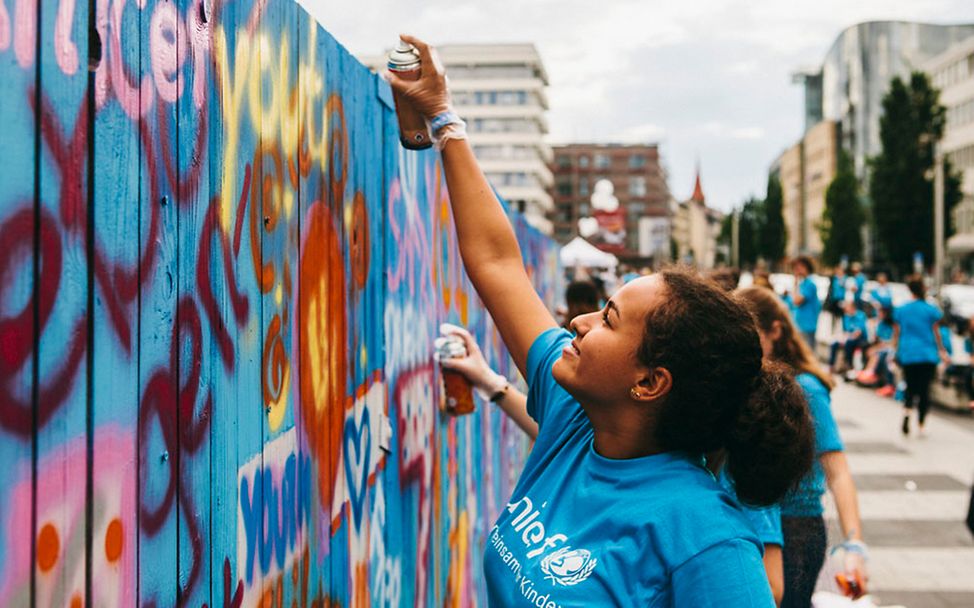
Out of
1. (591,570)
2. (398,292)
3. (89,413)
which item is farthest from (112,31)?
(398,292)


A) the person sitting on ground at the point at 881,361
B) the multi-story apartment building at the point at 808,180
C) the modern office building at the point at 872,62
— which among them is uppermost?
the modern office building at the point at 872,62

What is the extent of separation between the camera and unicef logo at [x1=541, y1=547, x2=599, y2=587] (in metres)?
2.01

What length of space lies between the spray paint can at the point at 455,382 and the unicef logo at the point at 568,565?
1.88m

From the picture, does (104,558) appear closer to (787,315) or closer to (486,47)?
(787,315)

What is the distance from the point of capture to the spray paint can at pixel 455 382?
3945mm

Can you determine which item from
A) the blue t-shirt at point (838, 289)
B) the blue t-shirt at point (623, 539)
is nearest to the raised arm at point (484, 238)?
the blue t-shirt at point (623, 539)

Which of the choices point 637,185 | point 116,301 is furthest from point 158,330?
point 637,185

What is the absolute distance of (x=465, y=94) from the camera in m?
118

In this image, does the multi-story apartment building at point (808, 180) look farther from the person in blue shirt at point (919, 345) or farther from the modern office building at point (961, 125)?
the person in blue shirt at point (919, 345)

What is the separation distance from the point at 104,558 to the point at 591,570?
93 centimetres

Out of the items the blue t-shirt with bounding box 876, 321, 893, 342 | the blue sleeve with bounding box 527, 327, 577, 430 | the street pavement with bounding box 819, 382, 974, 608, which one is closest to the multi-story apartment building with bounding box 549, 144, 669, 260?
the blue t-shirt with bounding box 876, 321, 893, 342

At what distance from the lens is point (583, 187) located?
160625mm

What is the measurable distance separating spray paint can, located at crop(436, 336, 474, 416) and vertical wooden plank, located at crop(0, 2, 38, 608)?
2699 millimetres

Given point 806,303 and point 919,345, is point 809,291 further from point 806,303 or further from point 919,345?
point 919,345
